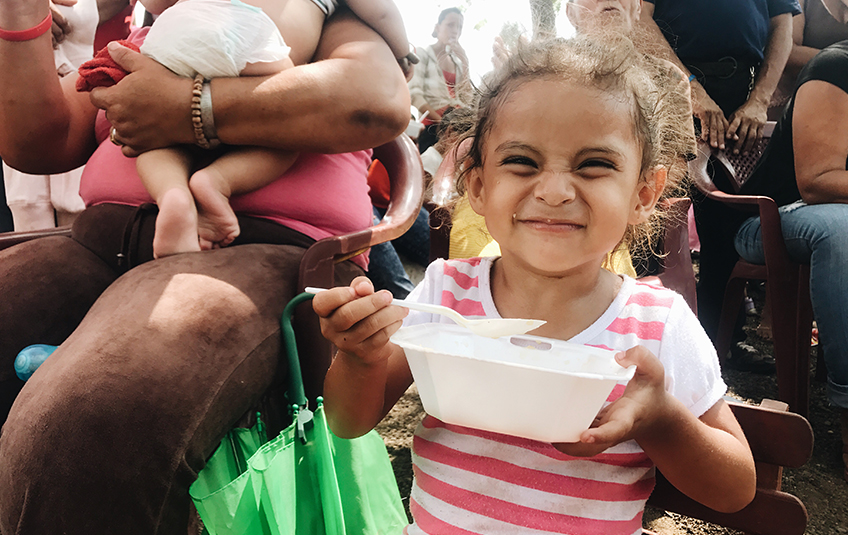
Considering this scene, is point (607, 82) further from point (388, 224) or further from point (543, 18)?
point (388, 224)

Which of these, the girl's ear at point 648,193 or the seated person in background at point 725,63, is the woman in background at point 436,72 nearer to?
the seated person in background at point 725,63

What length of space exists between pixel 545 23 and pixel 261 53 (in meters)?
0.64

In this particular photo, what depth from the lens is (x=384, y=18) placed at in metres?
1.28

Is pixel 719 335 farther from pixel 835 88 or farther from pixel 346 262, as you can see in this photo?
pixel 346 262

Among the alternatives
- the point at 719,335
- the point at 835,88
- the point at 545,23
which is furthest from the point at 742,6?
the point at 545,23

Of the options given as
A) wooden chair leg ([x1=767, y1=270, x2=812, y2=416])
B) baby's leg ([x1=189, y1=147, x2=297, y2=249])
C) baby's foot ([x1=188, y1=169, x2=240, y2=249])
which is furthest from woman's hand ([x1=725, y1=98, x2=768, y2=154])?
baby's foot ([x1=188, y1=169, x2=240, y2=249])

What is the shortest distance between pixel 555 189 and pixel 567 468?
0.45 m

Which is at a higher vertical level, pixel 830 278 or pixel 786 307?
pixel 830 278

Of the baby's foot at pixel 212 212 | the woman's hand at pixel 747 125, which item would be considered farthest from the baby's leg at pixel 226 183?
the woman's hand at pixel 747 125

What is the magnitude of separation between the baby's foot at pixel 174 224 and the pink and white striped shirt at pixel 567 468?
615 mm

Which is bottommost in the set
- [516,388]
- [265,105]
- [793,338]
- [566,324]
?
[793,338]

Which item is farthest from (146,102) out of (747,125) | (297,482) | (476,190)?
(747,125)

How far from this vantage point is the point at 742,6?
239cm

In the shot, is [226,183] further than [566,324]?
Yes
